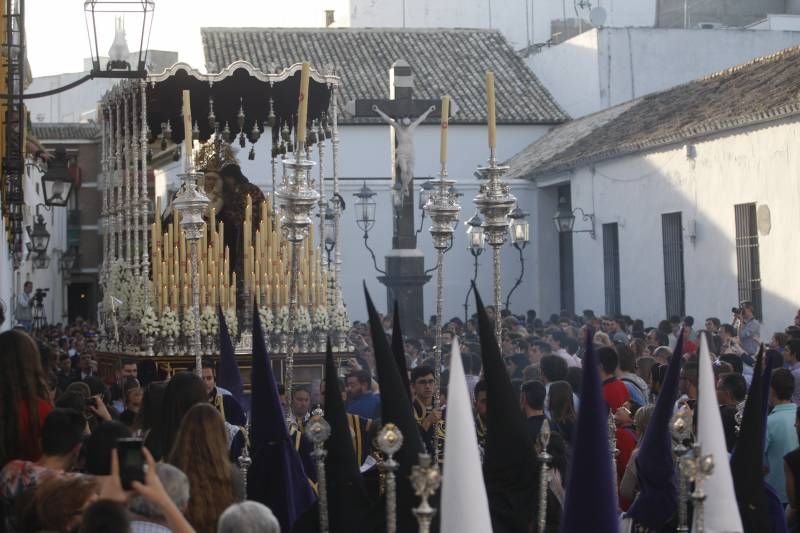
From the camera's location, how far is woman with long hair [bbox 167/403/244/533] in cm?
483

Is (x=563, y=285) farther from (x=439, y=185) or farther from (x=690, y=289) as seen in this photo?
(x=439, y=185)

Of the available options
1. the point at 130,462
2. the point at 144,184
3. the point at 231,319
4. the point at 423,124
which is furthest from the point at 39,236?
the point at 130,462

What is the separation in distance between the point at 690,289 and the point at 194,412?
17731mm

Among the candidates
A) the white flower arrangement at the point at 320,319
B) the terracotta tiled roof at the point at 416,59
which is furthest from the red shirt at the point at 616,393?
the terracotta tiled roof at the point at 416,59

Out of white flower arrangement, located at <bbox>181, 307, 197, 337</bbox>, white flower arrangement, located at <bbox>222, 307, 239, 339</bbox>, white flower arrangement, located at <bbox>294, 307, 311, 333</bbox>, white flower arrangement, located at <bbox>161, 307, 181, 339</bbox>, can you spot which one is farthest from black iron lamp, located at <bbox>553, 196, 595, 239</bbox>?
white flower arrangement, located at <bbox>161, 307, 181, 339</bbox>

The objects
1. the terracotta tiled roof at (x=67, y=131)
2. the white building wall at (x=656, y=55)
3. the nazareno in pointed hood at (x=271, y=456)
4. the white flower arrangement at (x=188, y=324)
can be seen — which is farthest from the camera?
the terracotta tiled roof at (x=67, y=131)

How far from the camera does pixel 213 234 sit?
12.3 meters

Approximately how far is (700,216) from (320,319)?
10.8 m

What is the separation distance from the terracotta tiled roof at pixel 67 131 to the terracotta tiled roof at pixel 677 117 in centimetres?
1935

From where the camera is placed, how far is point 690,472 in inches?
165

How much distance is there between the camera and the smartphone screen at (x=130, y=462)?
411 centimetres

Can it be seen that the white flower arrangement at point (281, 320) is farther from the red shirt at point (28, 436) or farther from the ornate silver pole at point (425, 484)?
the ornate silver pole at point (425, 484)

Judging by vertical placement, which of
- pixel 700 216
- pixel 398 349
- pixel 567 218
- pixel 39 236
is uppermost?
pixel 567 218

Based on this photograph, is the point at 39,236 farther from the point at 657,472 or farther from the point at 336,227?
the point at 657,472
